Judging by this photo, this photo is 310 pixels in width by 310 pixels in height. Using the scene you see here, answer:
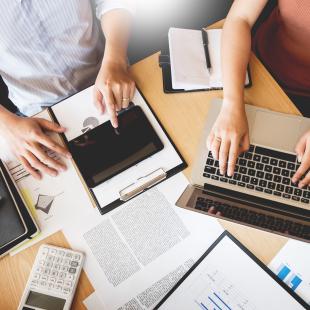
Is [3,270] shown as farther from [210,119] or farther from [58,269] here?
[210,119]

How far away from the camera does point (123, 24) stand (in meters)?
1.11

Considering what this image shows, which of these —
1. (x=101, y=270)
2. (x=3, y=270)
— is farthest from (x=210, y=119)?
(x=3, y=270)

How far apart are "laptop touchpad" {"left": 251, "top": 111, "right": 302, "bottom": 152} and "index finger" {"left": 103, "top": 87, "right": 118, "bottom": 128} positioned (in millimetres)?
396

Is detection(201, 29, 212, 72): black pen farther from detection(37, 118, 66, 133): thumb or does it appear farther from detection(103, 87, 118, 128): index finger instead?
detection(37, 118, 66, 133): thumb

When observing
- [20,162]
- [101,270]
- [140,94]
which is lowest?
[101,270]

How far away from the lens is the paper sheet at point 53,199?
946 millimetres

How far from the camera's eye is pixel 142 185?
93 centimetres

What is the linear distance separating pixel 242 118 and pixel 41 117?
0.62 meters

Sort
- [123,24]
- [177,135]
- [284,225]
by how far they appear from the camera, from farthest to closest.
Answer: [123,24], [177,135], [284,225]

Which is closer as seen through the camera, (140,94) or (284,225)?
(284,225)

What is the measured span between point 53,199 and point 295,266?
0.68 metres

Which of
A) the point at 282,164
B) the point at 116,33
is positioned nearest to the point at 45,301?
the point at 282,164

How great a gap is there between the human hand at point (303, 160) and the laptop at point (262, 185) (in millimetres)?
15

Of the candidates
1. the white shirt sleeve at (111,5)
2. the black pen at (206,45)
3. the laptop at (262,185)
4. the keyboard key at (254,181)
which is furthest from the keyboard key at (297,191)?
the white shirt sleeve at (111,5)
